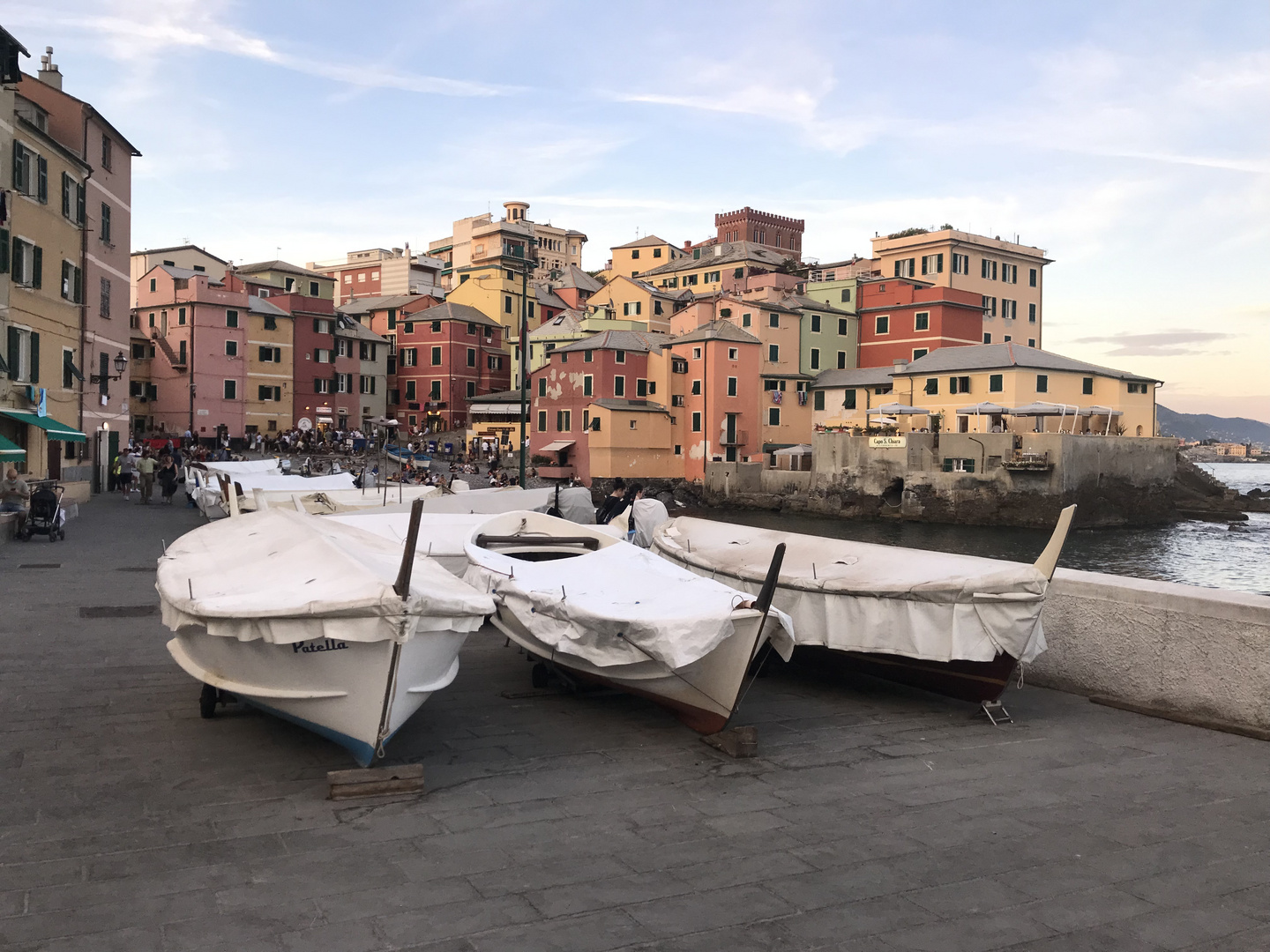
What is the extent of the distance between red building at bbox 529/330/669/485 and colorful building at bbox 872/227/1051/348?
26.0 metres

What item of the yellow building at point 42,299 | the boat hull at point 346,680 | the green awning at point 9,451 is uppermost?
the yellow building at point 42,299

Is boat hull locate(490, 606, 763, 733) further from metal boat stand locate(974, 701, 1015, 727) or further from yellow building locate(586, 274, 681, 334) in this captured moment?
yellow building locate(586, 274, 681, 334)

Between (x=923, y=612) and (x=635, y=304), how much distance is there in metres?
73.6

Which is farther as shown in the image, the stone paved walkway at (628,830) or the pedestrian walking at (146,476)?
the pedestrian walking at (146,476)

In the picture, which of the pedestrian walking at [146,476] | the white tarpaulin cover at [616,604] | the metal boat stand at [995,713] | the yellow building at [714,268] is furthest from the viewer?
the yellow building at [714,268]

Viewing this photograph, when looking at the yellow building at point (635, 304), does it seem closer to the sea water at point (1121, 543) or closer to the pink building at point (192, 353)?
the sea water at point (1121, 543)

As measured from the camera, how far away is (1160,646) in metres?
8.67

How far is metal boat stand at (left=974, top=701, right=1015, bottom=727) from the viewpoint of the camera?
340 inches

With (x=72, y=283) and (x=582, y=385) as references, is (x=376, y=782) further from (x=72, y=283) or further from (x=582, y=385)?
(x=582, y=385)

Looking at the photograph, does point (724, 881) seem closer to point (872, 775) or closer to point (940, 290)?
point (872, 775)

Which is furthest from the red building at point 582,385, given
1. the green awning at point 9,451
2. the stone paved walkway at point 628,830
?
the stone paved walkway at point 628,830

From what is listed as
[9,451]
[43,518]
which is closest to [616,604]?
[43,518]

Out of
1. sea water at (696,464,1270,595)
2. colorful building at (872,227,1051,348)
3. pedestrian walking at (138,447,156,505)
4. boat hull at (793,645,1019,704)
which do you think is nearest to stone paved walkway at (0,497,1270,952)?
boat hull at (793,645,1019,704)

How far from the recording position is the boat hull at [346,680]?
21.7 ft
